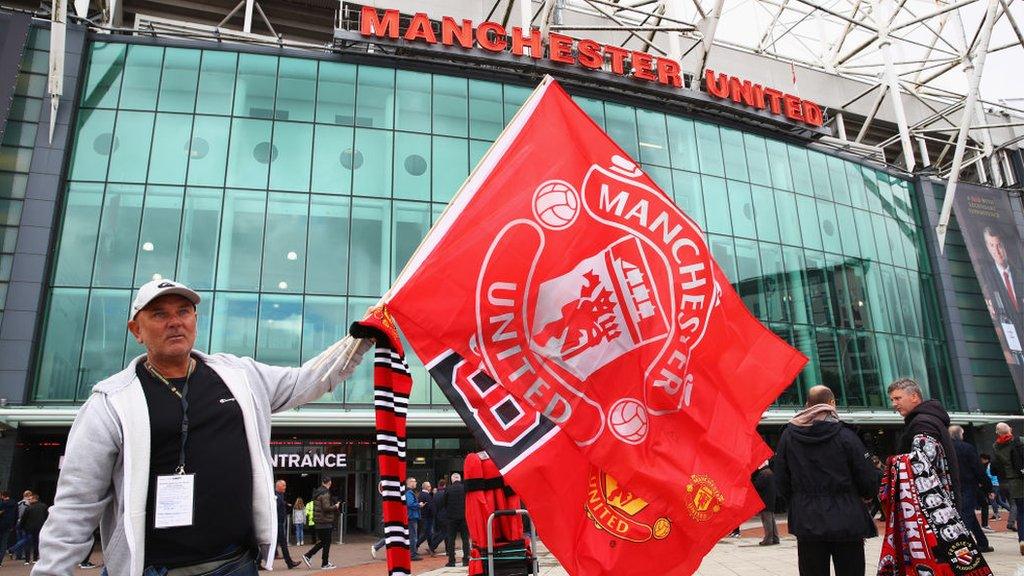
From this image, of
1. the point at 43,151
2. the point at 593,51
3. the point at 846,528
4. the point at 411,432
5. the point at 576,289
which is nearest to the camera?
the point at 576,289

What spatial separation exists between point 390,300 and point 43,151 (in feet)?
69.9

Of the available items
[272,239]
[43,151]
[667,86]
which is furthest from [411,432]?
[667,86]

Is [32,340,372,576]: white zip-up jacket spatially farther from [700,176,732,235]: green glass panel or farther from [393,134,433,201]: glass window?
[700,176,732,235]: green glass panel

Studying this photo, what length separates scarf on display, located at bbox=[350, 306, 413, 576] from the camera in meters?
3.24

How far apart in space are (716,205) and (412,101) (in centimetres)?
1174

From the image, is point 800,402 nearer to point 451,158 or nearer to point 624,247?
point 451,158

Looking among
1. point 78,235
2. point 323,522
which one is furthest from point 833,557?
point 78,235

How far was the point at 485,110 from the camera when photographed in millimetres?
23625

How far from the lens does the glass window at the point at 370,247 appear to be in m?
21.0

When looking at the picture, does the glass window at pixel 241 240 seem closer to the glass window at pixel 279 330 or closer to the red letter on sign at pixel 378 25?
the glass window at pixel 279 330

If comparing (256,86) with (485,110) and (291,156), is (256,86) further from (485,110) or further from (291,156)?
(485,110)

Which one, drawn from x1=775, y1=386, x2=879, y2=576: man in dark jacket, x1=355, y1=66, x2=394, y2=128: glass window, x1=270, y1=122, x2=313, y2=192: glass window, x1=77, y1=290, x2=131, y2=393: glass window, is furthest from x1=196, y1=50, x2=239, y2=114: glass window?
x1=775, y1=386, x2=879, y2=576: man in dark jacket

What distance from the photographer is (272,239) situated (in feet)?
67.5

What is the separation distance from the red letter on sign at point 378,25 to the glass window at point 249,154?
441cm
